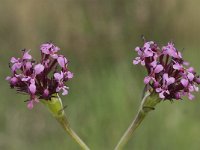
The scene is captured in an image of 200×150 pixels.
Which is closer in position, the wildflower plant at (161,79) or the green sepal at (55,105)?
the wildflower plant at (161,79)

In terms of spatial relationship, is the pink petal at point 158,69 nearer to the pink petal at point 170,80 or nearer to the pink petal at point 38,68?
the pink petal at point 170,80

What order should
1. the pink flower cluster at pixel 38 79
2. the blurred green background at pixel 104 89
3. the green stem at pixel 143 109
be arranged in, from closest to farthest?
the pink flower cluster at pixel 38 79 → the green stem at pixel 143 109 → the blurred green background at pixel 104 89

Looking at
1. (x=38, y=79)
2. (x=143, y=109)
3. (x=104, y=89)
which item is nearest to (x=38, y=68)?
(x=38, y=79)

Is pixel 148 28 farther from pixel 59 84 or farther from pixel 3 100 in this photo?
pixel 59 84

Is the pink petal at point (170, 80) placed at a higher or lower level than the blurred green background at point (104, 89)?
higher

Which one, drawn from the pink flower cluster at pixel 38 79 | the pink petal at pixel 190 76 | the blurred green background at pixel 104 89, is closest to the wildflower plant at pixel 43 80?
the pink flower cluster at pixel 38 79

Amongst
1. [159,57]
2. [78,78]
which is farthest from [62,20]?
[159,57]
